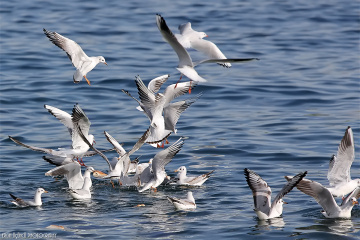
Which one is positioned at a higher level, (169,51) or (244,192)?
(169,51)

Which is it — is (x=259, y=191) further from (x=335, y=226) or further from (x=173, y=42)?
(x=173, y=42)

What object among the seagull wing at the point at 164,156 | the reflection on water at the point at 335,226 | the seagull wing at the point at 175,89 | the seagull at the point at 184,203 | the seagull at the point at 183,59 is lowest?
the reflection on water at the point at 335,226

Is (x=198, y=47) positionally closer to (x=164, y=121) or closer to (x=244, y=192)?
(x=164, y=121)

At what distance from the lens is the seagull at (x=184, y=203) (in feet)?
42.9

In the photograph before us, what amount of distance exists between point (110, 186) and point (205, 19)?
1950cm

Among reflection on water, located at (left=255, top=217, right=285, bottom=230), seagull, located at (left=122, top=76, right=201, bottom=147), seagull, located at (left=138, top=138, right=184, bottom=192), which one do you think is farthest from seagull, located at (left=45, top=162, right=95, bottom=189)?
reflection on water, located at (left=255, top=217, right=285, bottom=230)

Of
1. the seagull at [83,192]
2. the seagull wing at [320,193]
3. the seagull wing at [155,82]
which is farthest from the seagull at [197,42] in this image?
the seagull wing at [320,193]

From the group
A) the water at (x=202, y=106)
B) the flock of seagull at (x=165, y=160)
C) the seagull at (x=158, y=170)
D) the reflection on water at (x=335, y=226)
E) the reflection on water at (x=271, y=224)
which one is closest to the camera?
the reflection on water at (x=335, y=226)

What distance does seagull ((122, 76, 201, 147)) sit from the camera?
14.9 m

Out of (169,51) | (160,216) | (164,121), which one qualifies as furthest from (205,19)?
(160,216)

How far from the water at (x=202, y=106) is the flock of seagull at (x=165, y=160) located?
0.85ft

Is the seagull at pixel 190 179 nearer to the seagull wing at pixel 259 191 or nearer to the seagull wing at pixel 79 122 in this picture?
the seagull wing at pixel 79 122

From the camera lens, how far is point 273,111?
21203 millimetres

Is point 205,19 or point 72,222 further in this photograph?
point 205,19
